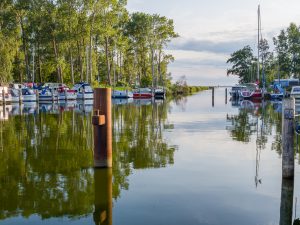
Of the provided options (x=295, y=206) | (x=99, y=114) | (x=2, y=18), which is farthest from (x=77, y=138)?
(x=2, y=18)

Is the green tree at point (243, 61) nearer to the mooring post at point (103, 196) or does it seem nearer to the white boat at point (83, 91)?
the white boat at point (83, 91)

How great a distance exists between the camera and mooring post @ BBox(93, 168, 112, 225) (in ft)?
28.4

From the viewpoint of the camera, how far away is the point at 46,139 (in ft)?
65.8

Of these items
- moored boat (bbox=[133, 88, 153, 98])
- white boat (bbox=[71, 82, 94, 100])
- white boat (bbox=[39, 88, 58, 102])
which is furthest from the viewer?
moored boat (bbox=[133, 88, 153, 98])

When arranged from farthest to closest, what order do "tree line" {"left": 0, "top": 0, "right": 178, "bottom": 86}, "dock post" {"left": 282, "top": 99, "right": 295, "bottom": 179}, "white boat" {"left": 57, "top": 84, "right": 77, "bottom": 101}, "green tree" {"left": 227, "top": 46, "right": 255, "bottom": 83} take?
"green tree" {"left": 227, "top": 46, "right": 255, "bottom": 83}, "tree line" {"left": 0, "top": 0, "right": 178, "bottom": 86}, "white boat" {"left": 57, "top": 84, "right": 77, "bottom": 101}, "dock post" {"left": 282, "top": 99, "right": 295, "bottom": 179}

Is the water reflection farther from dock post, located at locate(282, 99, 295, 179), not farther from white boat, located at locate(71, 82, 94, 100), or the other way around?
white boat, located at locate(71, 82, 94, 100)

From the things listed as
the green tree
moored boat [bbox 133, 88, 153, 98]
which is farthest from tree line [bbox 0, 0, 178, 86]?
the green tree

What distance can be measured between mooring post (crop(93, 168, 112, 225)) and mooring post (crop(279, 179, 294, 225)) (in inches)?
135

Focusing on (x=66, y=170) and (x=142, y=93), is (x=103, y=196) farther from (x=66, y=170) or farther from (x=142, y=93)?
(x=142, y=93)

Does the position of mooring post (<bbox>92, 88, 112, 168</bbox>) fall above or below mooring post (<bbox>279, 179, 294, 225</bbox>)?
above

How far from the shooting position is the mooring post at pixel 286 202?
8.73 metres

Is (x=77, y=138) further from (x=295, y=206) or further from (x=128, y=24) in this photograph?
(x=128, y=24)

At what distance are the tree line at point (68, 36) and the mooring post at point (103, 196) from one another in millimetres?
55208

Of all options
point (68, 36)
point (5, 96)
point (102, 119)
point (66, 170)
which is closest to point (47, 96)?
point (5, 96)
